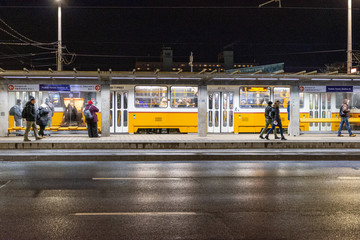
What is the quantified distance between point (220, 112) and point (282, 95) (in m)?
3.76

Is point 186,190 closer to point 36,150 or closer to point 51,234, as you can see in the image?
point 51,234

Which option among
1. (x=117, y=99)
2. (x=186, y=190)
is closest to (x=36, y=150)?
(x=117, y=99)

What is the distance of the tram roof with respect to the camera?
1902 centimetres

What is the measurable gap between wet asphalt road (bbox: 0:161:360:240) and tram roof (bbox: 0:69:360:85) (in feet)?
28.5

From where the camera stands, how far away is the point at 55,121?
21.4 meters

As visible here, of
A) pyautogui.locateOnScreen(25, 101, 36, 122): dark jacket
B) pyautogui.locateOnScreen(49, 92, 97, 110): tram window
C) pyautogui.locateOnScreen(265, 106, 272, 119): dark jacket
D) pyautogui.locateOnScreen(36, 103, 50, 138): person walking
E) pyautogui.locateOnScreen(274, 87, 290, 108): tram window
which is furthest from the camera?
pyautogui.locateOnScreen(274, 87, 290, 108): tram window

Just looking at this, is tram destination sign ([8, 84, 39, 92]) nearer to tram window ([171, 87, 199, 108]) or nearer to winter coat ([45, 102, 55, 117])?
winter coat ([45, 102, 55, 117])

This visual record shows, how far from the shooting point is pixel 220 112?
2345 centimetres

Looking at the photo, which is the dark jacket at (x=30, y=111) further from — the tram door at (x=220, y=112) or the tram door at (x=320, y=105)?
the tram door at (x=320, y=105)

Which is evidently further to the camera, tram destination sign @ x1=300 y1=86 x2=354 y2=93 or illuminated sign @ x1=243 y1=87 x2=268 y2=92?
illuminated sign @ x1=243 y1=87 x2=268 y2=92

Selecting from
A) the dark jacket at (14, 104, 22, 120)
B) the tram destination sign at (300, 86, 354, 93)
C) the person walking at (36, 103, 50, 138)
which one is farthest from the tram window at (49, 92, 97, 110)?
the tram destination sign at (300, 86, 354, 93)

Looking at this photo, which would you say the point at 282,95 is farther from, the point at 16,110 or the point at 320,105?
the point at 16,110

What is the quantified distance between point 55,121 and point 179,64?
13488cm

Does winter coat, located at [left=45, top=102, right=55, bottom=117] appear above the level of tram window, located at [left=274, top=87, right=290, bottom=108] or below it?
below
